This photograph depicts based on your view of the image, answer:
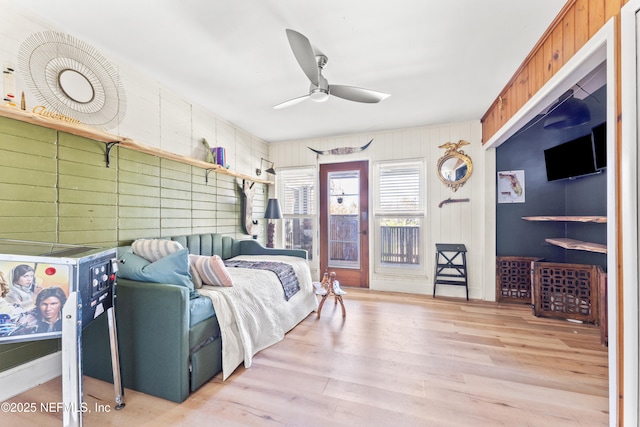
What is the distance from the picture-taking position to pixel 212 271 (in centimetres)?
212

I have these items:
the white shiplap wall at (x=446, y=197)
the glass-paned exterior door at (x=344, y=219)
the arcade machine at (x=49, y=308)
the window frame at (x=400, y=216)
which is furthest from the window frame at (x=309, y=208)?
the arcade machine at (x=49, y=308)

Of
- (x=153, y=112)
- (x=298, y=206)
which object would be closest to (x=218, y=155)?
(x=153, y=112)

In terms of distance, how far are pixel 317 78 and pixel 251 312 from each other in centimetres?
197

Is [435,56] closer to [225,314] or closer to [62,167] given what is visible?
→ [225,314]

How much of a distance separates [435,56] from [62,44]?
2944 millimetres

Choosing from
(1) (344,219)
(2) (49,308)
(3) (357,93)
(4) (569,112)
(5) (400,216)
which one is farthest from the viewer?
(1) (344,219)

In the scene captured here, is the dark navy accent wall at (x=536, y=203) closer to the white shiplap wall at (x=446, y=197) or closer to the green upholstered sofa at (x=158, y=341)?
the white shiplap wall at (x=446, y=197)

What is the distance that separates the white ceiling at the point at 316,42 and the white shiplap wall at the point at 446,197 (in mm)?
826

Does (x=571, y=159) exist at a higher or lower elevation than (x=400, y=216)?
higher

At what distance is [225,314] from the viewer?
1.94 meters

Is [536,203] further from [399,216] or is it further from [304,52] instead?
[304,52]

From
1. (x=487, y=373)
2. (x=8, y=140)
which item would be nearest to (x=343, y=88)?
(x=8, y=140)

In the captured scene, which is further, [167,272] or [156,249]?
[156,249]

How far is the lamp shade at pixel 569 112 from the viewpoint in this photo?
2.54 m
